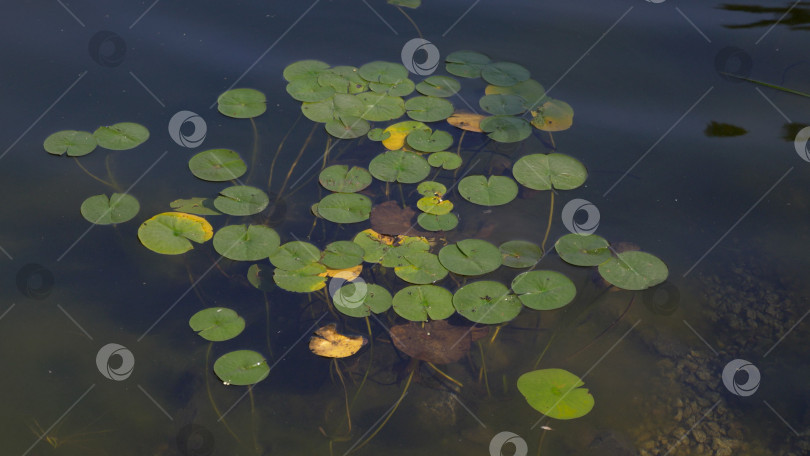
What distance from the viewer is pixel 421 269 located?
2592mm

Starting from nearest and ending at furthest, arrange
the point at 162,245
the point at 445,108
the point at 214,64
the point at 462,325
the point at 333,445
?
Result: the point at 333,445
the point at 462,325
the point at 162,245
the point at 445,108
the point at 214,64

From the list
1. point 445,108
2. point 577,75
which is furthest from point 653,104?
point 445,108

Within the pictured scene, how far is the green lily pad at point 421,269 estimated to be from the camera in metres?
2.56

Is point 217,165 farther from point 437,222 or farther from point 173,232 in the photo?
point 437,222

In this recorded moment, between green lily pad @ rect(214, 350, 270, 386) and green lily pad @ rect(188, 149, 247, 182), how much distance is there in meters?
0.93

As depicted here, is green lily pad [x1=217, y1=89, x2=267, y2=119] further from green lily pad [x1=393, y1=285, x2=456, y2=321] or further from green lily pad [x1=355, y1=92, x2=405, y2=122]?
green lily pad [x1=393, y1=285, x2=456, y2=321]

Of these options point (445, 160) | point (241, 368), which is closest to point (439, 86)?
point (445, 160)

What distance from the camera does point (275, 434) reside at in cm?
218

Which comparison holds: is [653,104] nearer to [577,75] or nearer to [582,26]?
[577,75]

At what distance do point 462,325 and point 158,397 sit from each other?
112cm

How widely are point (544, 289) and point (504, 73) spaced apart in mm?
1398

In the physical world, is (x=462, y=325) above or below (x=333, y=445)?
above

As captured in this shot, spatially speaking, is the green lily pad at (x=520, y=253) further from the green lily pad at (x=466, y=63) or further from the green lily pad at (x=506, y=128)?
the green lily pad at (x=466, y=63)

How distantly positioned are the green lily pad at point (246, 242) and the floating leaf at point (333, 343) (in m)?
0.43
